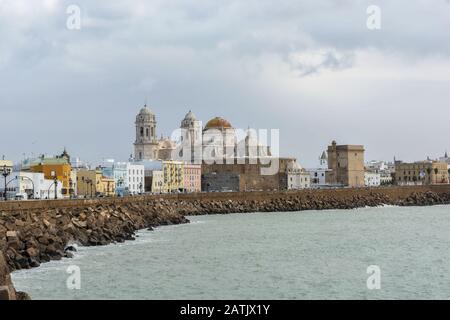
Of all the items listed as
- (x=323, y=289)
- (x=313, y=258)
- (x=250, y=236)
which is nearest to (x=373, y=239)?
(x=250, y=236)

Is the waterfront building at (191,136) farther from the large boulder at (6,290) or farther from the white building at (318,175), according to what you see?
the large boulder at (6,290)

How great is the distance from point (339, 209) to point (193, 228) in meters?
36.8

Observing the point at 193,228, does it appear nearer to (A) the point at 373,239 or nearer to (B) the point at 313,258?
(A) the point at 373,239

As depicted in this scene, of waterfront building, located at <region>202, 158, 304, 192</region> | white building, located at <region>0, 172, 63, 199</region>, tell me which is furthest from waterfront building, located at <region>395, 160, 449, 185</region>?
white building, located at <region>0, 172, 63, 199</region>

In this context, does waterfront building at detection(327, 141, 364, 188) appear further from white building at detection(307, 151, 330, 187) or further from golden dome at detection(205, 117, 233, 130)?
golden dome at detection(205, 117, 233, 130)

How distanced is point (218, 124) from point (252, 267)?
84.5m

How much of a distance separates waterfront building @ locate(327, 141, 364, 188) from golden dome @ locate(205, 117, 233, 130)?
Answer: 621 inches

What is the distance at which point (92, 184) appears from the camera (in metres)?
73.3

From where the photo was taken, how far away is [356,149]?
4552 inches

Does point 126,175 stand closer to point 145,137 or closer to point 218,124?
point 145,137

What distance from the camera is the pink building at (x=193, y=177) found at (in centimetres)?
9845

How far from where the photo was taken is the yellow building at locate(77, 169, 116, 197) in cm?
7294

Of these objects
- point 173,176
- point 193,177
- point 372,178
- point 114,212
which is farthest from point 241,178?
point 114,212
